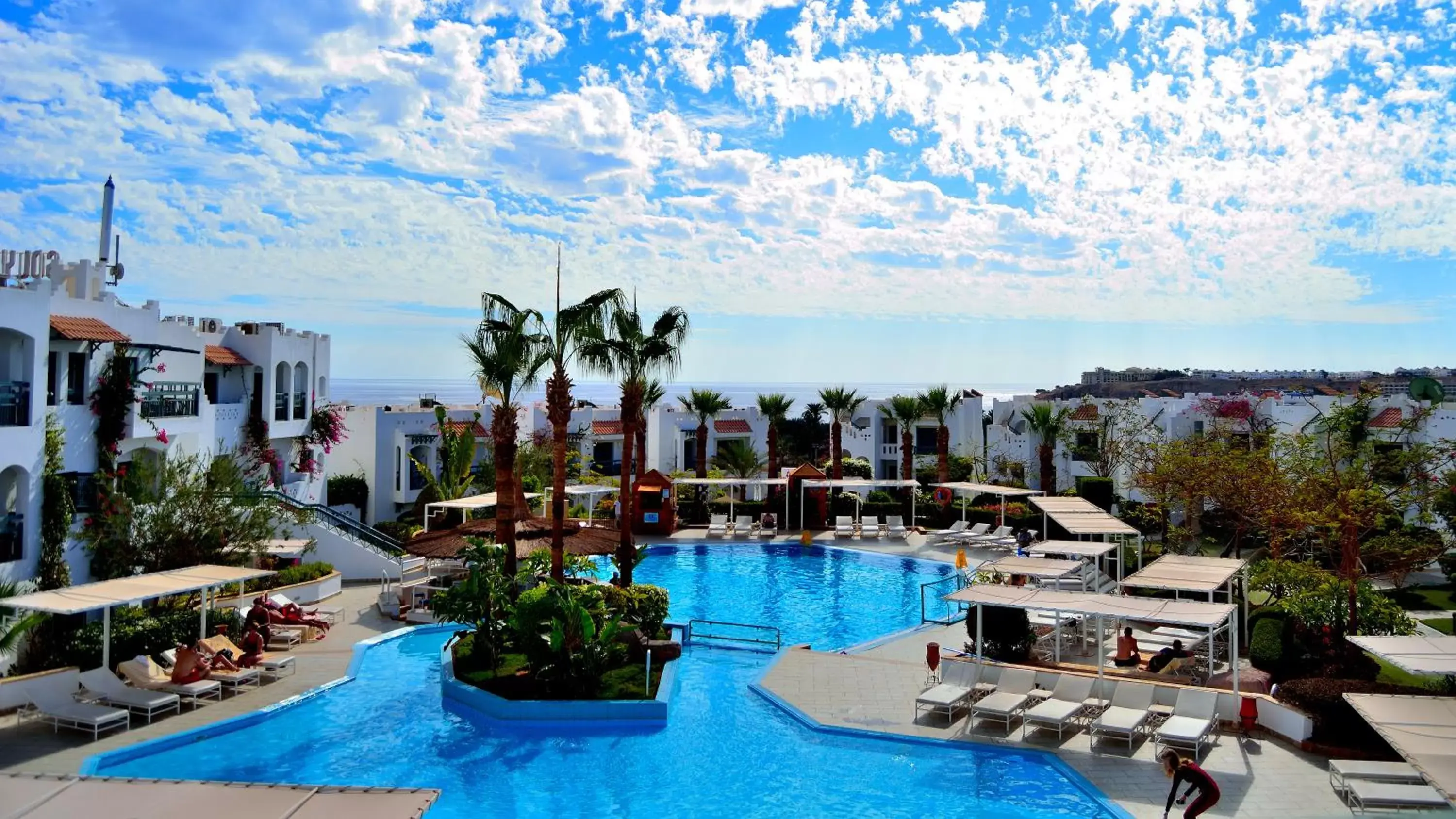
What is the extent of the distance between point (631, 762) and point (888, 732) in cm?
378

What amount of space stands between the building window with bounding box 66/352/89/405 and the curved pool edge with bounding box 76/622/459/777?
812cm

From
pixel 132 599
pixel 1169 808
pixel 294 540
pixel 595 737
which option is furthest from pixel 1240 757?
pixel 294 540

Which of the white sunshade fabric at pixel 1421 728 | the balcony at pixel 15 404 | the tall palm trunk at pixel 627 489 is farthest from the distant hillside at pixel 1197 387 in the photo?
the balcony at pixel 15 404

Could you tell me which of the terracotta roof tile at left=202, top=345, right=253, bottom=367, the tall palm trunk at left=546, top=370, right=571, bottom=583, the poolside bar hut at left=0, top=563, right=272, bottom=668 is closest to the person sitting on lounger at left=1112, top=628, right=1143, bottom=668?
the tall palm trunk at left=546, top=370, right=571, bottom=583

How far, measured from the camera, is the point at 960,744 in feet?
46.2

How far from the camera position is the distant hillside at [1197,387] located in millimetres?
71188

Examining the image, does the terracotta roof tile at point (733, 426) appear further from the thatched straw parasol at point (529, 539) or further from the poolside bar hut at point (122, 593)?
the poolside bar hut at point (122, 593)

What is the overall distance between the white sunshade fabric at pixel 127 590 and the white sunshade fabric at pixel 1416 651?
17.0 metres

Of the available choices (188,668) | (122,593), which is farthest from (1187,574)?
(122,593)

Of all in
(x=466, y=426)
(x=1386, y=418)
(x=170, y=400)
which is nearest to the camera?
(x=170, y=400)

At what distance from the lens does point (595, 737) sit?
14.7 m

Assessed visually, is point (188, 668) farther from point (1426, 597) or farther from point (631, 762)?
point (1426, 597)

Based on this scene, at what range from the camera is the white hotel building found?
60.2 feet

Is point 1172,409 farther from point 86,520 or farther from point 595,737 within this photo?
point 86,520
